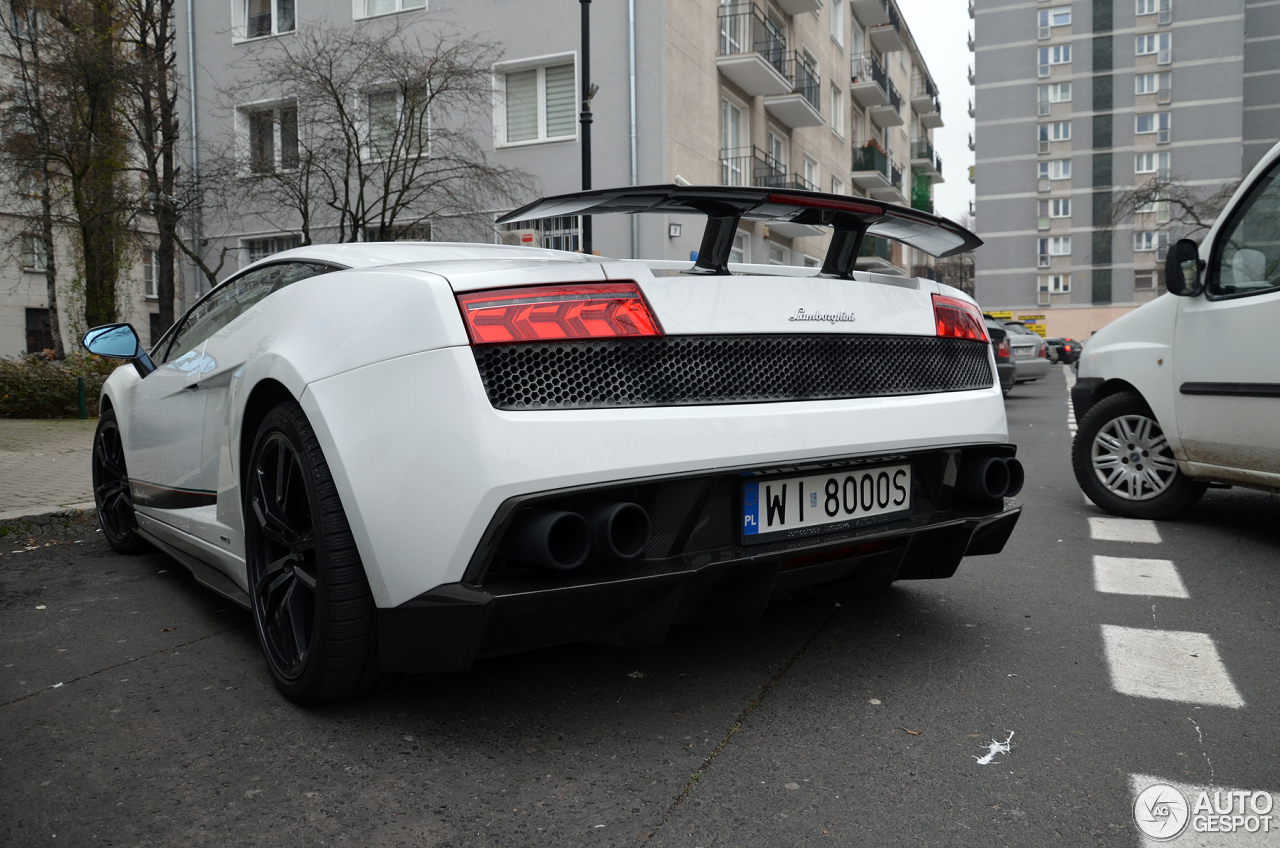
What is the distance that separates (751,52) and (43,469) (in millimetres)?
18456

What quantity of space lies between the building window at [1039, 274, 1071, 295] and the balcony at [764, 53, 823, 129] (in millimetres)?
52235

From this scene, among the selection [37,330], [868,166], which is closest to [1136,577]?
[868,166]

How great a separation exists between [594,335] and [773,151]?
25944 millimetres

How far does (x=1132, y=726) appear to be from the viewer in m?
2.63

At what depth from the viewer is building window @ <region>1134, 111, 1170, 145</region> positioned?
2840 inches

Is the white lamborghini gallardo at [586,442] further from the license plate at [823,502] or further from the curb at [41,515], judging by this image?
the curb at [41,515]

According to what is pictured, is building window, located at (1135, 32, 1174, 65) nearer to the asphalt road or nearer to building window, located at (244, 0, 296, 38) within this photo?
building window, located at (244, 0, 296, 38)

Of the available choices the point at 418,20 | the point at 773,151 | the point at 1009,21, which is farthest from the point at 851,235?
the point at 1009,21

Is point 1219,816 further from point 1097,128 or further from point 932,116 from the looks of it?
point 1097,128

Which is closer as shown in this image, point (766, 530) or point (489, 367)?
point (489, 367)

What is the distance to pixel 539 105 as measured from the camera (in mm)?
20750

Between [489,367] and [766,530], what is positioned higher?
[489,367]

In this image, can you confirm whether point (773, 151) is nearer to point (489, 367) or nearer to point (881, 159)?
point (881, 159)

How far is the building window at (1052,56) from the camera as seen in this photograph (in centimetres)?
7456
